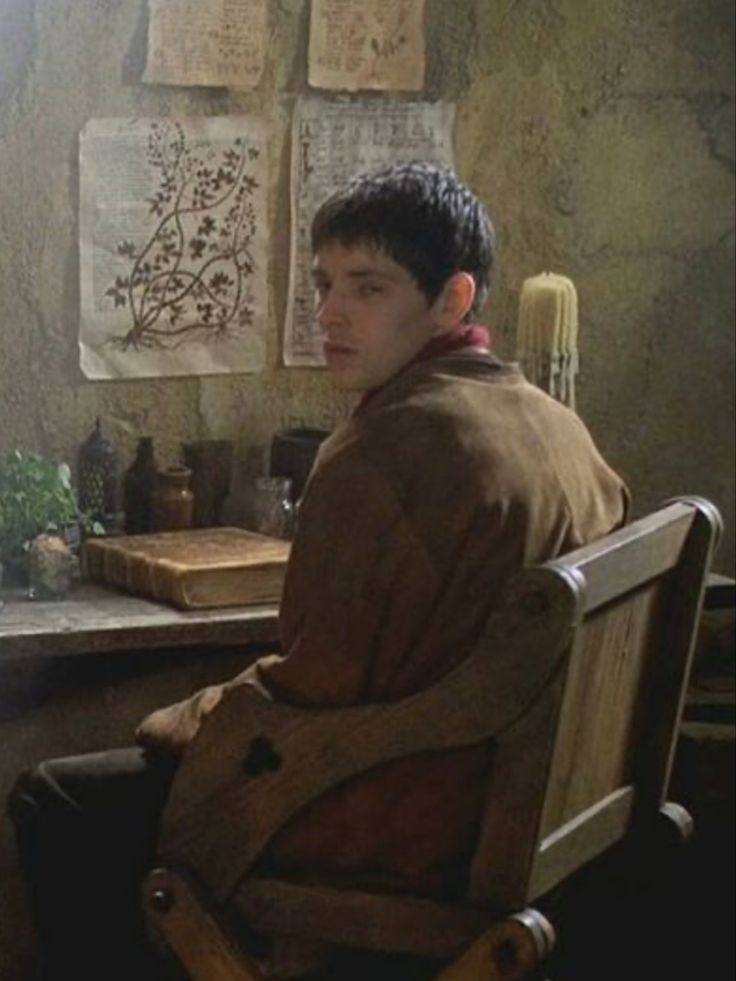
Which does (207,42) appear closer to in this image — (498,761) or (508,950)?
(498,761)

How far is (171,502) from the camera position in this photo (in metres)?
3.67

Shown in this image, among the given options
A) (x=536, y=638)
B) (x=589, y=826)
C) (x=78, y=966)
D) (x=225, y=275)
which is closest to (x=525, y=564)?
(x=536, y=638)

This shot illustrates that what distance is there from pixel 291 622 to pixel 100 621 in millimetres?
609

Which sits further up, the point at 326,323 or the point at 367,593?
the point at 326,323

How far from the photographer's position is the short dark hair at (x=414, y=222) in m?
2.87

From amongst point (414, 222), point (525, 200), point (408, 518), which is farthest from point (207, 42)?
point (408, 518)

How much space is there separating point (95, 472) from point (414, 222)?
98 centimetres

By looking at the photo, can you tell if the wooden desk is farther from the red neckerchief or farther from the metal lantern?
the red neckerchief

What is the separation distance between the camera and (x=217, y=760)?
2758mm

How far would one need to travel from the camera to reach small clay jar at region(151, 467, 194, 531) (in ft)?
12.0

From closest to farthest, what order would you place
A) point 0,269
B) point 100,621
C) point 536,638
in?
point 536,638 < point 100,621 < point 0,269

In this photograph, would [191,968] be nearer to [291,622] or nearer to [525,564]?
[291,622]

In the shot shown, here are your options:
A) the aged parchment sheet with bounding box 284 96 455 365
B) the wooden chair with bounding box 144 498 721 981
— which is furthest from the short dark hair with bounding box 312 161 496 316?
the aged parchment sheet with bounding box 284 96 455 365

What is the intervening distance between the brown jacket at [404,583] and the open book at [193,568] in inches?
23.2
